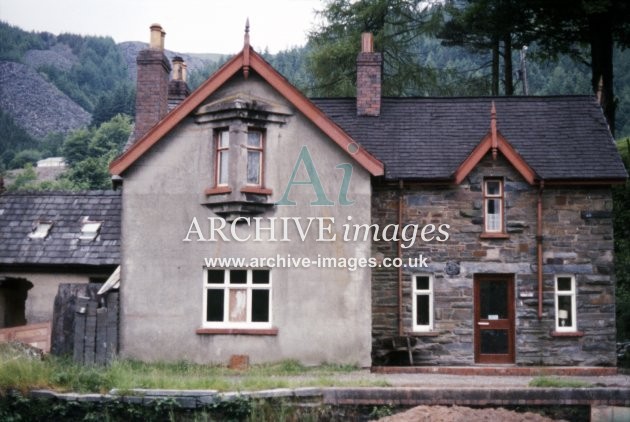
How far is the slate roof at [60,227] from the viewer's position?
62.5 ft

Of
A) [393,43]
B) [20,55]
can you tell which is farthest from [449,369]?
[20,55]

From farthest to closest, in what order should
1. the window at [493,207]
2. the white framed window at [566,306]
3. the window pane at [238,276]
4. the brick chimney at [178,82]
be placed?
the brick chimney at [178,82]
the window at [493,207]
the white framed window at [566,306]
the window pane at [238,276]

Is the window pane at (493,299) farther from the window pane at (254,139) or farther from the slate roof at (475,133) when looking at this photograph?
the window pane at (254,139)

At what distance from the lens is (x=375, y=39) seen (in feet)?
94.5

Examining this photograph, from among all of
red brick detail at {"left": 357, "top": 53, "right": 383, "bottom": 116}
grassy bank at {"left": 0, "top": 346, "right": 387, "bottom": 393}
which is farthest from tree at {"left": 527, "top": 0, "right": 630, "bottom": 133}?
grassy bank at {"left": 0, "top": 346, "right": 387, "bottom": 393}

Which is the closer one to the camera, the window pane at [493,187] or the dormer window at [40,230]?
the window pane at [493,187]

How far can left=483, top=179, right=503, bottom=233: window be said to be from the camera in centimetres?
1780

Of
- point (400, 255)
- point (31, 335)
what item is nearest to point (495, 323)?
point (400, 255)

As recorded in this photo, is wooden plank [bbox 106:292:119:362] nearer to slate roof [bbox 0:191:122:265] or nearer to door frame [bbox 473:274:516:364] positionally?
slate roof [bbox 0:191:122:265]

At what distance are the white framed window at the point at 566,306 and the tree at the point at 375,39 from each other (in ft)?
45.8

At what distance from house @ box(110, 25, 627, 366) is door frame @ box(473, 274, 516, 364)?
0.04 metres

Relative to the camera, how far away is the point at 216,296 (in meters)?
16.8

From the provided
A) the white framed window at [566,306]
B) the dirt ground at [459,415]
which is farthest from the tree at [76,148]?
the dirt ground at [459,415]

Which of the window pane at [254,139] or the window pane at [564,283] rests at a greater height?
the window pane at [254,139]
